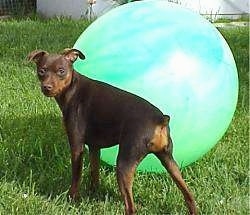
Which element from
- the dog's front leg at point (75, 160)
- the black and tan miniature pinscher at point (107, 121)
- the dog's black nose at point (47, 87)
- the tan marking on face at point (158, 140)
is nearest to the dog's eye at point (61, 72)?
the black and tan miniature pinscher at point (107, 121)

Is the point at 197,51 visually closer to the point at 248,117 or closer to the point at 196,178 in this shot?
the point at 196,178

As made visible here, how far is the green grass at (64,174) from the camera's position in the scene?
13.2ft

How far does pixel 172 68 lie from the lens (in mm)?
4113

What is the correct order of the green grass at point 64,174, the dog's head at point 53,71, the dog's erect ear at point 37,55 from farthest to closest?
1. the green grass at point 64,174
2. the dog's erect ear at point 37,55
3. the dog's head at point 53,71

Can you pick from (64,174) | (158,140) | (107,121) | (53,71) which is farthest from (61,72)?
(64,174)

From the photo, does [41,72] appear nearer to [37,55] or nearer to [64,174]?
[37,55]

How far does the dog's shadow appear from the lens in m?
4.30

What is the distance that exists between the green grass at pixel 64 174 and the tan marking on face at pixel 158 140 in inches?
24.0

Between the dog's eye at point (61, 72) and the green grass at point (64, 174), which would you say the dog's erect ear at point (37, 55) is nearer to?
the dog's eye at point (61, 72)

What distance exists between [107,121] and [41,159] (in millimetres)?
1215

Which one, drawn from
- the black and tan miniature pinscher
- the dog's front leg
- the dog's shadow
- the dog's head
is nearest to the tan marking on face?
the black and tan miniature pinscher

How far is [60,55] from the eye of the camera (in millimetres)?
3740

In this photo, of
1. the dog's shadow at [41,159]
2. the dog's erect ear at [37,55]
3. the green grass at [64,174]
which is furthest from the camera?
the dog's shadow at [41,159]

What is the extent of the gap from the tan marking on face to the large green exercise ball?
56 cm
